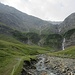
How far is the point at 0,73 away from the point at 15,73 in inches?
179

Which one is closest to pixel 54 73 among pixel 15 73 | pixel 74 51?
pixel 15 73

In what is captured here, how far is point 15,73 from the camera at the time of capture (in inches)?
2046

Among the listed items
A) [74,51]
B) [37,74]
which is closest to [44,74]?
[37,74]

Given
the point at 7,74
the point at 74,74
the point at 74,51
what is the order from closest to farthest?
the point at 7,74 < the point at 74,74 < the point at 74,51

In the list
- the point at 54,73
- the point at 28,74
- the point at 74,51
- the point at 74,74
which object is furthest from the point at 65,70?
the point at 74,51

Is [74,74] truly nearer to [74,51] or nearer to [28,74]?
[28,74]

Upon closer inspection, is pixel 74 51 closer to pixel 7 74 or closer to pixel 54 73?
pixel 54 73

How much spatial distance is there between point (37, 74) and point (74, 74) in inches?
448

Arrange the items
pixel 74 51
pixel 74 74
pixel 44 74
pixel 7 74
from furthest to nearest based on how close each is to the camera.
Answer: pixel 74 51 < pixel 44 74 < pixel 74 74 < pixel 7 74

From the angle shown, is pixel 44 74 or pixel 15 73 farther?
pixel 44 74

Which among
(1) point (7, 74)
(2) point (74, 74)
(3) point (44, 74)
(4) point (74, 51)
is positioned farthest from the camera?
(4) point (74, 51)

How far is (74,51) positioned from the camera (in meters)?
131

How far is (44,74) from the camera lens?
2377 inches

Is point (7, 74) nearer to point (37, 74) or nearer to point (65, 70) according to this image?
point (37, 74)
